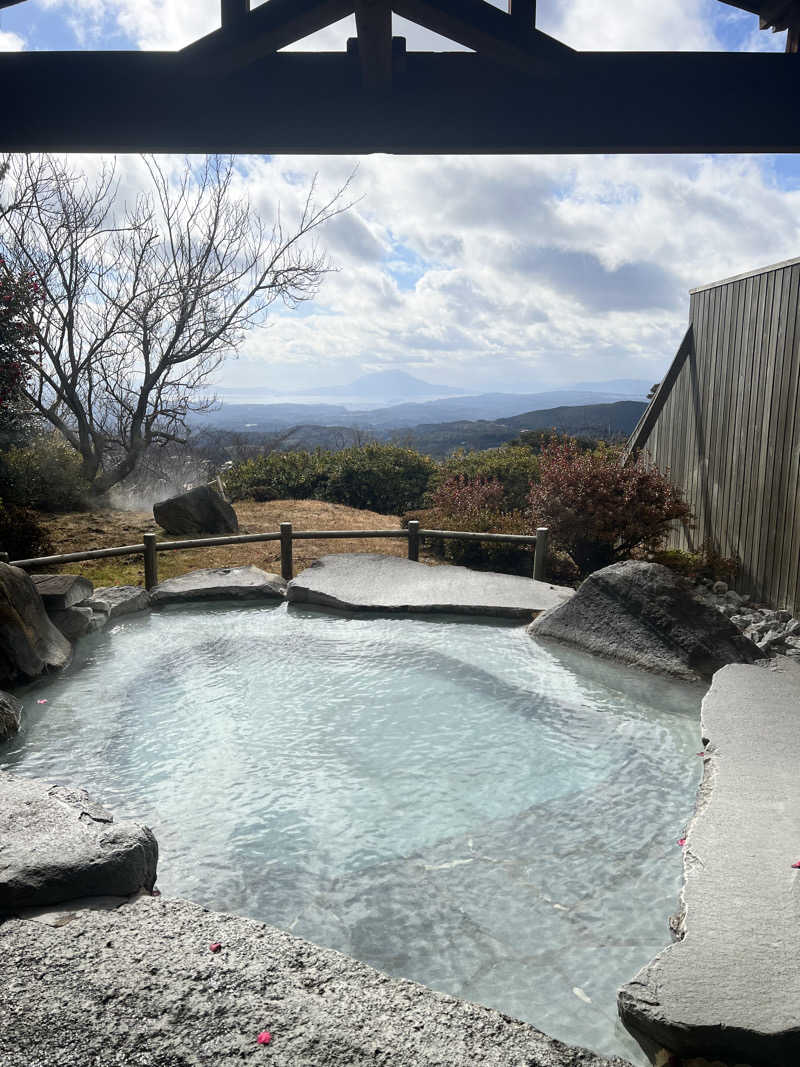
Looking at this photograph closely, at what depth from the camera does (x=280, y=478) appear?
53.6ft

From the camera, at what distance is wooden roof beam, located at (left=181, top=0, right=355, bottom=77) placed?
2.96 metres

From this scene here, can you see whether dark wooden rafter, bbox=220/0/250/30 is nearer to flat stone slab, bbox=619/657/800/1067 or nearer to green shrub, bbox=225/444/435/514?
flat stone slab, bbox=619/657/800/1067

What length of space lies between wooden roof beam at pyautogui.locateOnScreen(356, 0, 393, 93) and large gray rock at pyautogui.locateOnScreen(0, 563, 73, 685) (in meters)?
4.85

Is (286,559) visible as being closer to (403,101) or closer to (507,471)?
(507,471)

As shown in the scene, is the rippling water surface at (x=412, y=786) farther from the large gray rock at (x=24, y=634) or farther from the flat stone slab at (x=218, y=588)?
the flat stone slab at (x=218, y=588)

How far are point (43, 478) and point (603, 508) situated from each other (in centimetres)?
927

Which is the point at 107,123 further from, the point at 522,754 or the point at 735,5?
the point at 522,754

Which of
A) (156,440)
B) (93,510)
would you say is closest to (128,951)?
(93,510)

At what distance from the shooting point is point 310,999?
254 centimetres

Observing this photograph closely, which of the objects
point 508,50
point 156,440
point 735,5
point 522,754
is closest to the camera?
point 508,50

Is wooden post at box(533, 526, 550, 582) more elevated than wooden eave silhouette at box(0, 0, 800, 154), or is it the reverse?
wooden eave silhouette at box(0, 0, 800, 154)

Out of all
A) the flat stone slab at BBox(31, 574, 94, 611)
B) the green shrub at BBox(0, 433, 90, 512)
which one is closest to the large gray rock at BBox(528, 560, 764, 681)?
the flat stone slab at BBox(31, 574, 94, 611)

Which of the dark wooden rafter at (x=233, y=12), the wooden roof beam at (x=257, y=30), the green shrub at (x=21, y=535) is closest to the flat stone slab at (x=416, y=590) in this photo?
the green shrub at (x=21, y=535)

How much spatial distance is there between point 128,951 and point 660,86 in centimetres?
408
